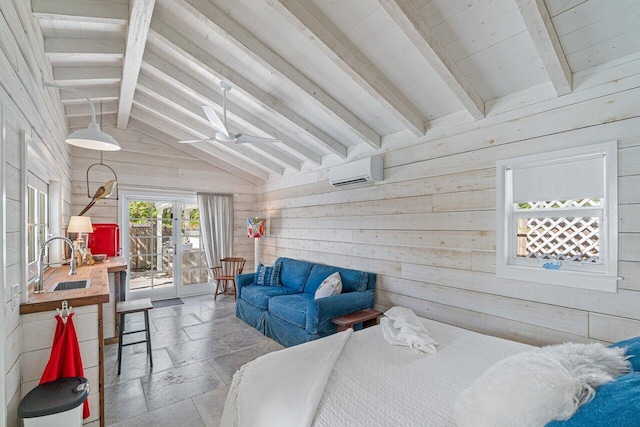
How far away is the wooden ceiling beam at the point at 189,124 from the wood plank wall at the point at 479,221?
1591 mm

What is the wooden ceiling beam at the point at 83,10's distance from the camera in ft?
7.42

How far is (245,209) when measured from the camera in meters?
6.47

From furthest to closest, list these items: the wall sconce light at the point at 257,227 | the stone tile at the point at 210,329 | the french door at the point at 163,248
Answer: the wall sconce light at the point at 257,227, the french door at the point at 163,248, the stone tile at the point at 210,329

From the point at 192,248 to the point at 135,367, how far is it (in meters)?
3.12

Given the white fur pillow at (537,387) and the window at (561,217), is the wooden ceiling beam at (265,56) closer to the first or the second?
the window at (561,217)

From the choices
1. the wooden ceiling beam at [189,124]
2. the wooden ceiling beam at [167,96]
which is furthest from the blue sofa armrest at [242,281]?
the wooden ceiling beam at [167,96]

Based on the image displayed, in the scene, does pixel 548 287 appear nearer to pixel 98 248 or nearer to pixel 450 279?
pixel 450 279

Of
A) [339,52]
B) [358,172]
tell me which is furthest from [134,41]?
[358,172]

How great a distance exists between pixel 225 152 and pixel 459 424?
5224mm

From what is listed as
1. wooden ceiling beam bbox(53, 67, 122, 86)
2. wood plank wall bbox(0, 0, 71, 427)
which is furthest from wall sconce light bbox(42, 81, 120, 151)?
wooden ceiling beam bbox(53, 67, 122, 86)

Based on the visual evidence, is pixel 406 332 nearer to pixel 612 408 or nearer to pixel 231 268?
pixel 612 408

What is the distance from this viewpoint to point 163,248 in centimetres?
571

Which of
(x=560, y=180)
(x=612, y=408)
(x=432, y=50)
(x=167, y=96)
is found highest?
(x=167, y=96)

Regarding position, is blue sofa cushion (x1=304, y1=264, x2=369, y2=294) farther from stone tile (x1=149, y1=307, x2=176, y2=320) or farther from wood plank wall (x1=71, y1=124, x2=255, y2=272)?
wood plank wall (x1=71, y1=124, x2=255, y2=272)
